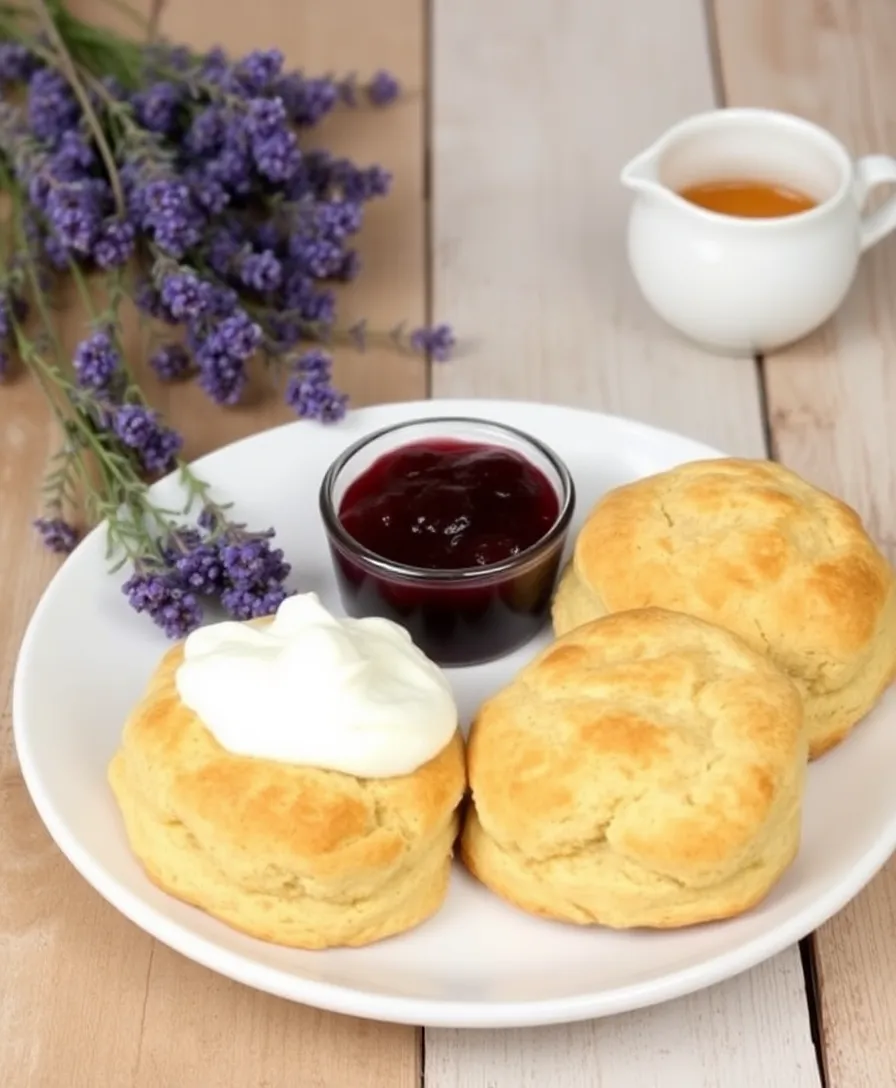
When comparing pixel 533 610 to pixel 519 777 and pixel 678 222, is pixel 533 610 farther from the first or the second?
pixel 678 222

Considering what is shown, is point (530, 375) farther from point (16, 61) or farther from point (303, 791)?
point (303, 791)

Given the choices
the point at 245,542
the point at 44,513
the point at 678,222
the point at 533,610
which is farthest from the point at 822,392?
the point at 44,513

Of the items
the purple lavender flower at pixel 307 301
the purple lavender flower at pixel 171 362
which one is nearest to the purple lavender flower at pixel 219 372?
the purple lavender flower at pixel 171 362

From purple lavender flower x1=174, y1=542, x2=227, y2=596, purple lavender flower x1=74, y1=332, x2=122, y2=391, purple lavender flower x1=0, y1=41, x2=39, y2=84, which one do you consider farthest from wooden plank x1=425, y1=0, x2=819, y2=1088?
purple lavender flower x1=0, y1=41, x2=39, y2=84

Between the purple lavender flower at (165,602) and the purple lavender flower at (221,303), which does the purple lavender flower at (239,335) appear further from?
the purple lavender flower at (165,602)

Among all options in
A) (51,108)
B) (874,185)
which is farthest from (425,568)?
(51,108)

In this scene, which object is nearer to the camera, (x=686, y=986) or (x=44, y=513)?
(x=686, y=986)

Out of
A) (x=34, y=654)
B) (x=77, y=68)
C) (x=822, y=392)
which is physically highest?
(x=77, y=68)
